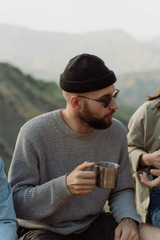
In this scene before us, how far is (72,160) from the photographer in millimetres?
2773

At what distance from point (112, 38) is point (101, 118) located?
4699 centimetres

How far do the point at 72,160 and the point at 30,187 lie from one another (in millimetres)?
385

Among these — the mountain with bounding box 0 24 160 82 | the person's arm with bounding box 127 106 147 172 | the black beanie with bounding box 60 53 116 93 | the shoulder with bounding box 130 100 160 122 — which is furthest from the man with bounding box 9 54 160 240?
the mountain with bounding box 0 24 160 82

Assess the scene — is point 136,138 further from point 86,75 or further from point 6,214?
point 6,214

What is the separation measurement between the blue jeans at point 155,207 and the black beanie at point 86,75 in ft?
3.99

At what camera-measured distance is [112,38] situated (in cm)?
4825

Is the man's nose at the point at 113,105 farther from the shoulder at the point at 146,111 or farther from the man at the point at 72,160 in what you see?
the shoulder at the point at 146,111

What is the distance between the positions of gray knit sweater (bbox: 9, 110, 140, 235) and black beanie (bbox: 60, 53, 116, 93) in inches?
11.9

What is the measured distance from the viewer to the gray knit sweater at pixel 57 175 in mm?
2555

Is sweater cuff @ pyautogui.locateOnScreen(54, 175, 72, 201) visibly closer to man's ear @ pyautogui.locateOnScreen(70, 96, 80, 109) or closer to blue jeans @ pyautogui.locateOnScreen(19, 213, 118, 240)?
blue jeans @ pyautogui.locateOnScreen(19, 213, 118, 240)

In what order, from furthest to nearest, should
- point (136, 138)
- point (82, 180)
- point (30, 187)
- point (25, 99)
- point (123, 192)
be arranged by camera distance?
1. point (25, 99)
2. point (136, 138)
3. point (123, 192)
4. point (30, 187)
5. point (82, 180)

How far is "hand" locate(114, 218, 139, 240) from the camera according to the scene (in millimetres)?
2652

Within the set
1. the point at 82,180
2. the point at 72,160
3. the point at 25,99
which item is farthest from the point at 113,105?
the point at 25,99

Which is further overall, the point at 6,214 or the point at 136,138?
Answer: the point at 136,138
